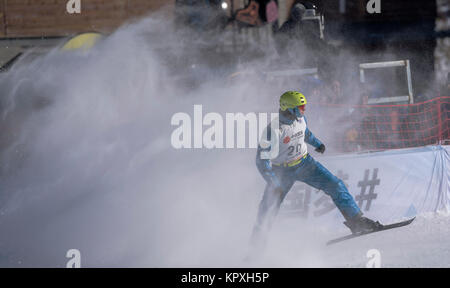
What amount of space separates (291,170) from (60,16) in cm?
584

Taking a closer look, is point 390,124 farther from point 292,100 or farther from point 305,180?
point 292,100

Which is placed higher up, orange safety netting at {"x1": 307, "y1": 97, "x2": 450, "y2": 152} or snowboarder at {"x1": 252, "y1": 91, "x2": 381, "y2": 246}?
orange safety netting at {"x1": 307, "y1": 97, "x2": 450, "y2": 152}

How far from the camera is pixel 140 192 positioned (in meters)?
4.93

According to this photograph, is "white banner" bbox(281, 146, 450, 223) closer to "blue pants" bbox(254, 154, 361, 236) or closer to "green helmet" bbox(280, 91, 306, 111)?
"blue pants" bbox(254, 154, 361, 236)

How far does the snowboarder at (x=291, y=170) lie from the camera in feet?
13.7

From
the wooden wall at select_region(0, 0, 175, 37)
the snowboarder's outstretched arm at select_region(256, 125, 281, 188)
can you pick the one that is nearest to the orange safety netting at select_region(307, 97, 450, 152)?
the snowboarder's outstretched arm at select_region(256, 125, 281, 188)

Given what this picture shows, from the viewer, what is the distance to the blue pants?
430cm

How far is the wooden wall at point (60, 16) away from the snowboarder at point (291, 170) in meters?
4.63

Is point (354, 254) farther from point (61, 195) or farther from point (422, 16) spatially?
point (422, 16)

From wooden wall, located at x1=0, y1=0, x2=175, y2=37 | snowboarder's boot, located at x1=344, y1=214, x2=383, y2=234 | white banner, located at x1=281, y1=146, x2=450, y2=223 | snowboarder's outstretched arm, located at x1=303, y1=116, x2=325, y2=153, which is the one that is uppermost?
wooden wall, located at x1=0, y1=0, x2=175, y2=37

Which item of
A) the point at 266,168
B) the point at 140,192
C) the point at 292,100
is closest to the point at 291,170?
the point at 266,168

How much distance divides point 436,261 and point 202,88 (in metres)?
4.04

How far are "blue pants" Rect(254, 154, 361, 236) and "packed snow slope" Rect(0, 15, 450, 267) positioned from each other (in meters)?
0.26

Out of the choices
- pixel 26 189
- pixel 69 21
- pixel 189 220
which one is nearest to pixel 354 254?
pixel 189 220
